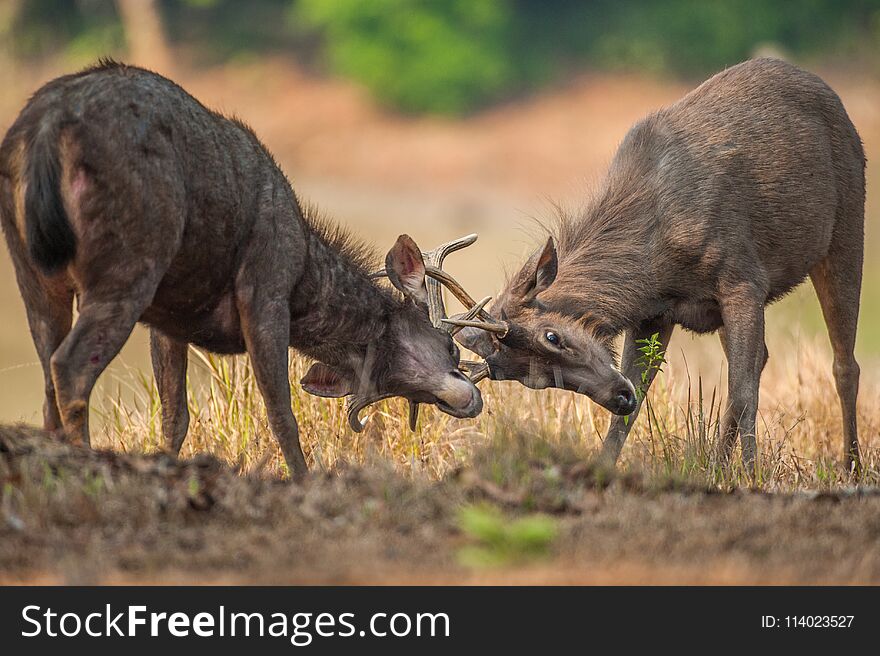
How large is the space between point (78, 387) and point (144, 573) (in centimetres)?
166

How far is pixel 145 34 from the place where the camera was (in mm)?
40094

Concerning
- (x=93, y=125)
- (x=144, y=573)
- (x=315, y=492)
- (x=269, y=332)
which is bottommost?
(x=144, y=573)

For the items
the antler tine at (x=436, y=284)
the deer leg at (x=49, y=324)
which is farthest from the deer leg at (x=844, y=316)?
the deer leg at (x=49, y=324)

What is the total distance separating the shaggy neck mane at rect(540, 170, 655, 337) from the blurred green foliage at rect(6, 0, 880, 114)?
27.6m

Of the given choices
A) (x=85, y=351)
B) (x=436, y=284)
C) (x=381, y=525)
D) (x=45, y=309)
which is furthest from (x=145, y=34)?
(x=381, y=525)

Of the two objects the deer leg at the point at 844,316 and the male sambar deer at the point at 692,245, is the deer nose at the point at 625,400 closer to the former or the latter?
the male sambar deer at the point at 692,245

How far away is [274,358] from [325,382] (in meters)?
0.99

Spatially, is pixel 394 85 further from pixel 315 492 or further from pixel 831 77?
pixel 315 492

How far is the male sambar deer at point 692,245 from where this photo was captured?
8461 mm

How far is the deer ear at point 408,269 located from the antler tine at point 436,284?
69mm

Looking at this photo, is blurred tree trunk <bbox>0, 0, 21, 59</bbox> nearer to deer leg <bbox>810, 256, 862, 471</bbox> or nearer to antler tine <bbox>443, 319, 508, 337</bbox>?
deer leg <bbox>810, 256, 862, 471</bbox>

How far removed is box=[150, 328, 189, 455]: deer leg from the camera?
837 cm

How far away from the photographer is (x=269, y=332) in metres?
7.71

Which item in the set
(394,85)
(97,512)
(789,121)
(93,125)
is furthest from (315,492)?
(394,85)
